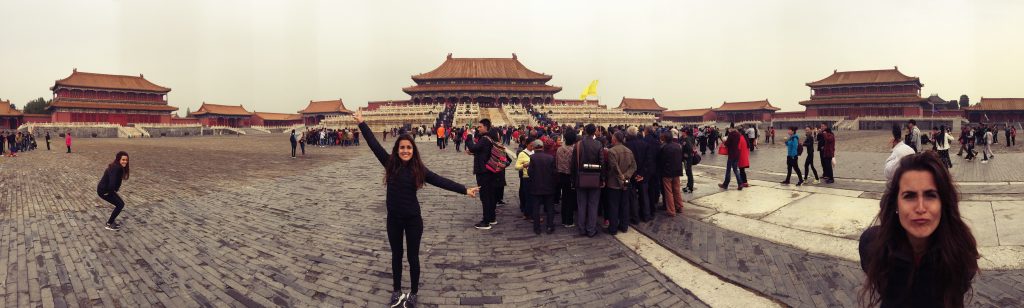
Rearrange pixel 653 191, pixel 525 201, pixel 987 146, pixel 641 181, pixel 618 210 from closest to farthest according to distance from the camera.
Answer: pixel 618 210 → pixel 641 181 → pixel 525 201 → pixel 653 191 → pixel 987 146

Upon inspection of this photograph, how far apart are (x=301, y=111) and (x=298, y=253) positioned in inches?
3091

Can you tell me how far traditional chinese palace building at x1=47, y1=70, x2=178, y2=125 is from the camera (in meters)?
50.2

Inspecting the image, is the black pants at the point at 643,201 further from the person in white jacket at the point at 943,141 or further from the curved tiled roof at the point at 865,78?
the curved tiled roof at the point at 865,78

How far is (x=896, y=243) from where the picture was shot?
5.72 feet

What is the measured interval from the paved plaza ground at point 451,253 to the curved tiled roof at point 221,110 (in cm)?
6757

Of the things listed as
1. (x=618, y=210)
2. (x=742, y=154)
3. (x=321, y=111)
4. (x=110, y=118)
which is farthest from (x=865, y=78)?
(x=110, y=118)

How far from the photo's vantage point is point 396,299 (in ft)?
12.3

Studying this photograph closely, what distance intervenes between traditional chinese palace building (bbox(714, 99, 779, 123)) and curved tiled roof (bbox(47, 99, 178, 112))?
81.0 m

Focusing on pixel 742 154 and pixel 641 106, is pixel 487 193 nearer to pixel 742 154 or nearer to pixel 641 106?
pixel 742 154

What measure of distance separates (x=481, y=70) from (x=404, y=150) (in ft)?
214

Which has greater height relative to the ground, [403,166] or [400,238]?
[403,166]

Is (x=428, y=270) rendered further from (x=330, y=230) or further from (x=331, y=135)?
(x=331, y=135)

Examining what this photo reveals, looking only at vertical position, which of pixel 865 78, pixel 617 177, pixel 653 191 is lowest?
pixel 653 191

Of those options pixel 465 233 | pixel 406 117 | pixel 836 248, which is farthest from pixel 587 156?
pixel 406 117
